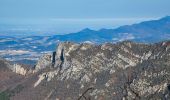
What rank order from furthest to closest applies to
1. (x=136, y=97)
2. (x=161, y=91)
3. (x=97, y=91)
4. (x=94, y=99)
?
(x=97, y=91), (x=94, y=99), (x=161, y=91), (x=136, y=97)

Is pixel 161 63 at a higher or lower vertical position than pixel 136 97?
lower

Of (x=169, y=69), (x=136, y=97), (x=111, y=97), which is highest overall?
(x=136, y=97)

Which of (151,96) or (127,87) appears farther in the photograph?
(151,96)

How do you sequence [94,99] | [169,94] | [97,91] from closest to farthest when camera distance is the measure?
[169,94] < [94,99] < [97,91]

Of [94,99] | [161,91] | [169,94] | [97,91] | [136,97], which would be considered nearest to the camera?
[136,97]

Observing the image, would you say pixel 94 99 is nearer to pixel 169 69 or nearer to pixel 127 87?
pixel 169 69

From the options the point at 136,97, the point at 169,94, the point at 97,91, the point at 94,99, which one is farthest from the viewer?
the point at 97,91

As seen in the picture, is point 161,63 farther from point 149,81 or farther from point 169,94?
point 169,94

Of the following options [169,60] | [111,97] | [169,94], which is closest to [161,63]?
[169,60]

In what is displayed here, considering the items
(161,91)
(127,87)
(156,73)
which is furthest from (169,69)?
(127,87)
